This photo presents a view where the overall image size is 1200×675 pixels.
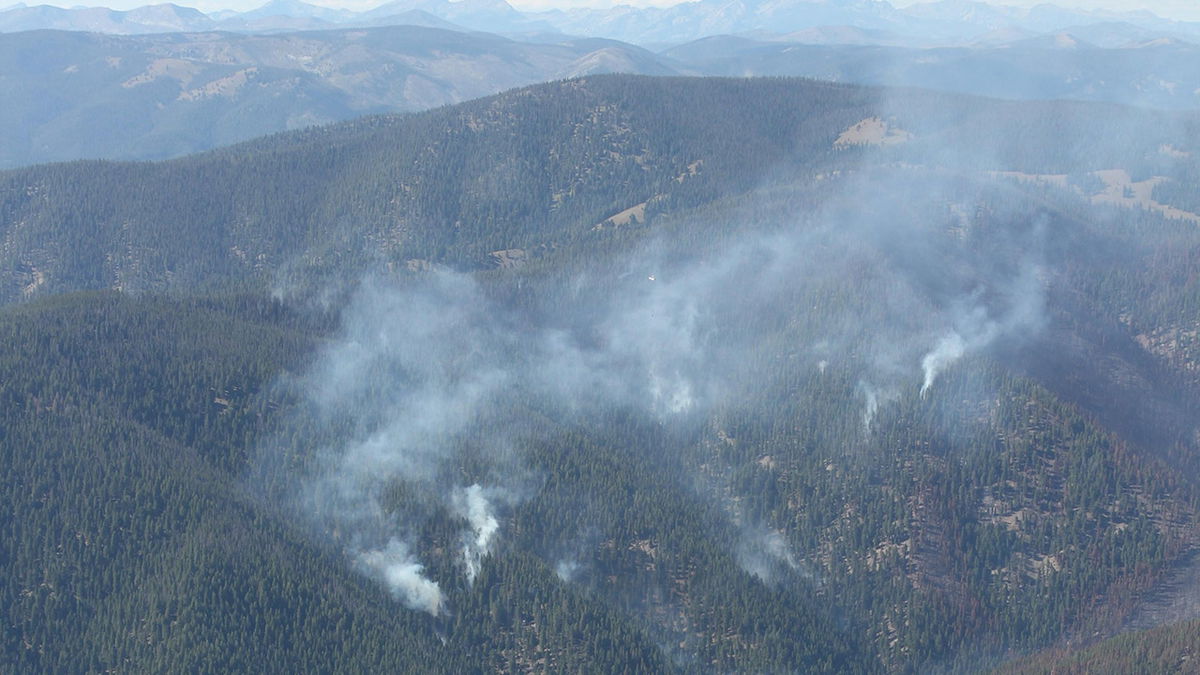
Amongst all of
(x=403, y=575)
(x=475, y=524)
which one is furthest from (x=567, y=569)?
(x=403, y=575)

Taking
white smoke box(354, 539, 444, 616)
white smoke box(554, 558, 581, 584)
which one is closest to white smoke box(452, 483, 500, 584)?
white smoke box(354, 539, 444, 616)

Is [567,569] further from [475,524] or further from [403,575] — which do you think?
[403,575]

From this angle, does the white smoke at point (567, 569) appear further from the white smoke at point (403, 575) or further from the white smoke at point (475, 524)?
the white smoke at point (403, 575)

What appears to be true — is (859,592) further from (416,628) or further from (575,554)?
(416,628)

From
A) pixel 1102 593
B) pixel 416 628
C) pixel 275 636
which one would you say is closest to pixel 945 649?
pixel 1102 593

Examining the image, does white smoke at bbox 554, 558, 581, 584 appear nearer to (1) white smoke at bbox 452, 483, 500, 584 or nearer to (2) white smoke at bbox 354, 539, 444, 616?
(1) white smoke at bbox 452, 483, 500, 584
